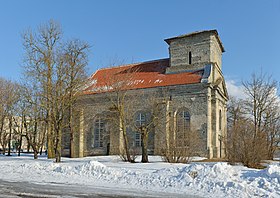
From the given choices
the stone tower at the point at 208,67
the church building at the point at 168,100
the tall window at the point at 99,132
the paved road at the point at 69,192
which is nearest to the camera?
the paved road at the point at 69,192

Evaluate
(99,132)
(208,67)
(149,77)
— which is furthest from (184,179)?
(99,132)

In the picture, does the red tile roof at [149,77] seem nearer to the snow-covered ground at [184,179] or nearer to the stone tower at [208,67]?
the stone tower at [208,67]

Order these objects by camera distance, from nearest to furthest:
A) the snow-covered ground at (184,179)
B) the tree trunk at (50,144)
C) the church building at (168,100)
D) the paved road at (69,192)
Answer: the paved road at (69,192)
the snow-covered ground at (184,179)
the tree trunk at (50,144)
the church building at (168,100)

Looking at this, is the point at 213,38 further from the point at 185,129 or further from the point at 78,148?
the point at 78,148

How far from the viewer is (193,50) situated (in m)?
36.7

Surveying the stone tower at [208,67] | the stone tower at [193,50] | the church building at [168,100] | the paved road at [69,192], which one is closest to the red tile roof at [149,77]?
the church building at [168,100]

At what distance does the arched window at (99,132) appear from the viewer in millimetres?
38969

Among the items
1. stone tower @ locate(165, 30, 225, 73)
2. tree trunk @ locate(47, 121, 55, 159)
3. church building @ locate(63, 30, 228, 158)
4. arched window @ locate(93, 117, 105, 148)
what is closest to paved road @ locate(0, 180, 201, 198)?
church building @ locate(63, 30, 228, 158)

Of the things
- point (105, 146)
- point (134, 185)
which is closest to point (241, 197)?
point (134, 185)

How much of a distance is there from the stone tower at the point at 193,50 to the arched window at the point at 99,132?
11080 millimetres

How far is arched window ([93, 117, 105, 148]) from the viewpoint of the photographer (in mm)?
38969

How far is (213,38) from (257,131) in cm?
1952

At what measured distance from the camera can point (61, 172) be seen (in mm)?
16266

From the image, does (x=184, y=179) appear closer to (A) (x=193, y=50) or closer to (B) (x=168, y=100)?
(B) (x=168, y=100)
